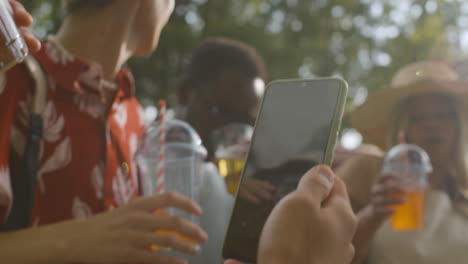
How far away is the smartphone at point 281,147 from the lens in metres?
0.78

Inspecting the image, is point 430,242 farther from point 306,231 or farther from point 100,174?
point 306,231

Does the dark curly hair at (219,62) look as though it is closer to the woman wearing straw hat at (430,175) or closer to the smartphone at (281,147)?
the woman wearing straw hat at (430,175)

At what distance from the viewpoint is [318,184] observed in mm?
634

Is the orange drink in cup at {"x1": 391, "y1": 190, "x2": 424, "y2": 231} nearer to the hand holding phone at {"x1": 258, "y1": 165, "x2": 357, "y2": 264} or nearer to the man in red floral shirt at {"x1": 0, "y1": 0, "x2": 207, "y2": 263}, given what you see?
the man in red floral shirt at {"x1": 0, "y1": 0, "x2": 207, "y2": 263}

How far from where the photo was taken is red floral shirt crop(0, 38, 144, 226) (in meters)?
0.96

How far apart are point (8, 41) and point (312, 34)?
7.19 metres

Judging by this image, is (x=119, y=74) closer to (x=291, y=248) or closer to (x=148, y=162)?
(x=148, y=162)

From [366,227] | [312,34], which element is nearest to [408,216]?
[366,227]

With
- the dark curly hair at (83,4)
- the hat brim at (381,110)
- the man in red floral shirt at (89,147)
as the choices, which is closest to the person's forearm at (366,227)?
the man in red floral shirt at (89,147)

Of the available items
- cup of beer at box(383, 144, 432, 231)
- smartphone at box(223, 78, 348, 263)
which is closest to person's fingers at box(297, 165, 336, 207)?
smartphone at box(223, 78, 348, 263)

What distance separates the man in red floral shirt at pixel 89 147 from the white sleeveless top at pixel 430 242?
2.35 feet

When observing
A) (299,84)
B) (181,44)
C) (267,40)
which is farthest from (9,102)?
(267,40)

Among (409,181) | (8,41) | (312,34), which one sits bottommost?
(312,34)

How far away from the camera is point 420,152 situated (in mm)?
1860
